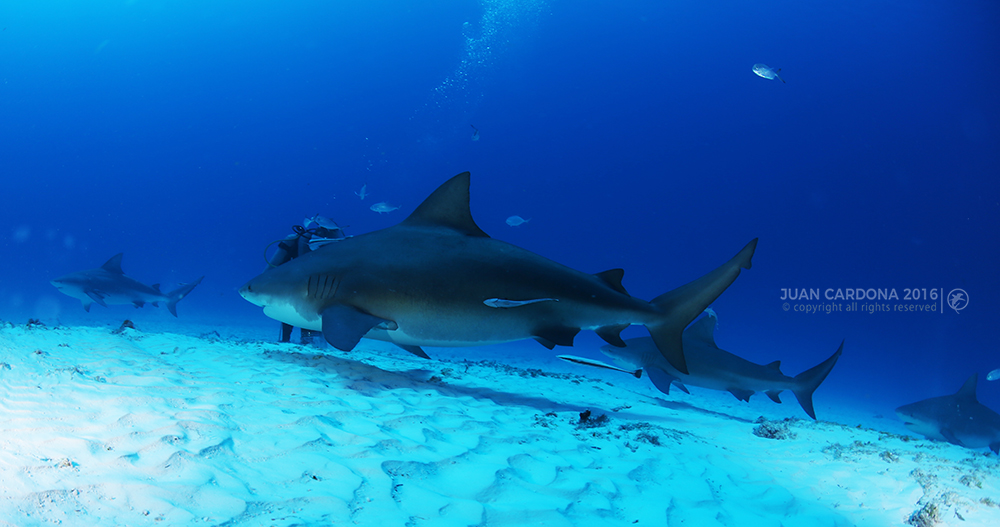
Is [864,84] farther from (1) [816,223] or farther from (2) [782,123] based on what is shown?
(1) [816,223]

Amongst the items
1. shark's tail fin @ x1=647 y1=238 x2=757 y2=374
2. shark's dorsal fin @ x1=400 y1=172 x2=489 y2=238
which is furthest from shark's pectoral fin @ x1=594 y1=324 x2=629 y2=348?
shark's dorsal fin @ x1=400 y1=172 x2=489 y2=238

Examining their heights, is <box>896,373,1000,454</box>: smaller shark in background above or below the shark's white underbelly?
below

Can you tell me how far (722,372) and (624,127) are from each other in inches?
3445

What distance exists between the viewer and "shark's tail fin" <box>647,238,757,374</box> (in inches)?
157

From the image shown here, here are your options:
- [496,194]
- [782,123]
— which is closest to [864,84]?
[782,123]

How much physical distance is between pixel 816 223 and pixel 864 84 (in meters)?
27.5

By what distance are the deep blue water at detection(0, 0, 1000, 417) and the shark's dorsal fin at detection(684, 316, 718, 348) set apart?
32.5 m

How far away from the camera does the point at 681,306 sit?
4.08 meters

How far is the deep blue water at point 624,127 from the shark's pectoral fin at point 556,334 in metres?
36.2

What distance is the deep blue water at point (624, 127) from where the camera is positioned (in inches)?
2340

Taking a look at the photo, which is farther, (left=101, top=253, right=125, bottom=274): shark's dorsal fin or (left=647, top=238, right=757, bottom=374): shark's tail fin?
(left=101, top=253, right=125, bottom=274): shark's dorsal fin

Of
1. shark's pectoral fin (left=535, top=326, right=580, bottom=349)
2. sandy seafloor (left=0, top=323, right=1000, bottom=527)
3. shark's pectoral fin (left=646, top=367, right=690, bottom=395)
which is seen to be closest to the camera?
sandy seafloor (left=0, top=323, right=1000, bottom=527)

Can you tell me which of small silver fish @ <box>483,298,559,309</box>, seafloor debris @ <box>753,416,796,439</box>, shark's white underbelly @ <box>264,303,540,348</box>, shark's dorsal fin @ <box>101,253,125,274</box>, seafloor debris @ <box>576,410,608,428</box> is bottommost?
seafloor debris @ <box>753,416,796,439</box>

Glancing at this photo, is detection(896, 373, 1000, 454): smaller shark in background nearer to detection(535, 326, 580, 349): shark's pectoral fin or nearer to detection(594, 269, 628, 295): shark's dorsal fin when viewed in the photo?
detection(594, 269, 628, 295): shark's dorsal fin
